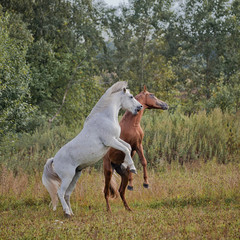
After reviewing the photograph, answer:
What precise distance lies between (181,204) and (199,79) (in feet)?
78.1

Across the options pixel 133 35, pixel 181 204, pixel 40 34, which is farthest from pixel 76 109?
pixel 181 204

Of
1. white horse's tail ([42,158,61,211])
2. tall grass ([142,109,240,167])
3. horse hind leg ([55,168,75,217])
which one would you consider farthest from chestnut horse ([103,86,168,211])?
tall grass ([142,109,240,167])

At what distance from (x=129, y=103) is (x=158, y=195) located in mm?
2815

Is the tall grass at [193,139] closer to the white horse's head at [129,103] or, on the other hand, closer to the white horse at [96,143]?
the white horse's head at [129,103]

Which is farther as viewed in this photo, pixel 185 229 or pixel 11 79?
pixel 11 79

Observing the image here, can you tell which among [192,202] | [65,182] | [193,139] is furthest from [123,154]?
[193,139]

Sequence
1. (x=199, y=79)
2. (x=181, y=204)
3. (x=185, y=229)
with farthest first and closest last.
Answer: (x=199, y=79)
(x=181, y=204)
(x=185, y=229)

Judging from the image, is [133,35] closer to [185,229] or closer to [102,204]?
[102,204]

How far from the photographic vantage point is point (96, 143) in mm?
5859

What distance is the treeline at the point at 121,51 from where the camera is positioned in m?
20.2

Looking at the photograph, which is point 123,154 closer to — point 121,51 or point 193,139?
point 193,139

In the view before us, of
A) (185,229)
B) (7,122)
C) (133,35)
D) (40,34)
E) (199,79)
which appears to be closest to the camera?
(185,229)

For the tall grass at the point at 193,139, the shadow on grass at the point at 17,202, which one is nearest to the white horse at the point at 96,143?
the shadow on grass at the point at 17,202

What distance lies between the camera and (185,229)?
206 inches
